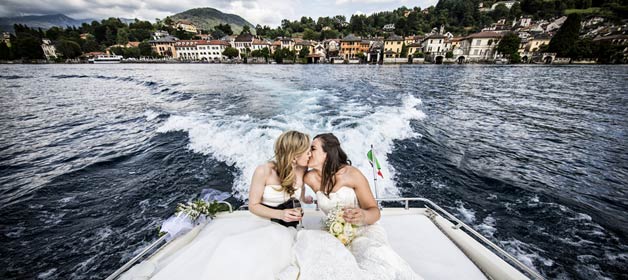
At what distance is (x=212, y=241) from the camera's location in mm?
2381

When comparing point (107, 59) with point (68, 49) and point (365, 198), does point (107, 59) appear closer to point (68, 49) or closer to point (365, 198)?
point (68, 49)

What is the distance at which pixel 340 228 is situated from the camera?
255cm

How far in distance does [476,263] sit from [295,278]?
2.24m

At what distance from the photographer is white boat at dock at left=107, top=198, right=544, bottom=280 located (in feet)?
7.77

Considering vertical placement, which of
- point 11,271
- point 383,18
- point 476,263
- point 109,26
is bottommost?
point 11,271

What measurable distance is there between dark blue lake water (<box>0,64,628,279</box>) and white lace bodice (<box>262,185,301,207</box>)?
138 inches

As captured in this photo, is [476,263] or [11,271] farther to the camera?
[11,271]

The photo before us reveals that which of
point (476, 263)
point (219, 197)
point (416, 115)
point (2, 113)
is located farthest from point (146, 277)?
point (2, 113)

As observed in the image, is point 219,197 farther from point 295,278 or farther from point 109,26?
point 109,26

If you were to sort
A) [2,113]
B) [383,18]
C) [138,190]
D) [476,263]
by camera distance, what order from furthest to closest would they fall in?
[383,18] → [2,113] → [138,190] → [476,263]

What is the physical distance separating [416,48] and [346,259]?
98327 millimetres

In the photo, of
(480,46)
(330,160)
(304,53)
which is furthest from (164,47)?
(480,46)

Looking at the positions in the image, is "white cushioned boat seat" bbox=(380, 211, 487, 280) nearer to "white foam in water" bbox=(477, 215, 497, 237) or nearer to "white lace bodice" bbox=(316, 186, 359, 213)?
"white lace bodice" bbox=(316, 186, 359, 213)

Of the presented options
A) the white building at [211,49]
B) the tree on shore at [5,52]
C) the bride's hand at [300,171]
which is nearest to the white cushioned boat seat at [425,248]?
the bride's hand at [300,171]
